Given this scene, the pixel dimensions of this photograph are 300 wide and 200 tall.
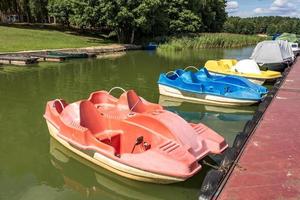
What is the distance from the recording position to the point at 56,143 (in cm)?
966

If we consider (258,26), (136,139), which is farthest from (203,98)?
(258,26)

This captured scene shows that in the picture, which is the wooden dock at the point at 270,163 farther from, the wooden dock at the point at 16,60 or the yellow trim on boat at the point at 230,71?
the wooden dock at the point at 16,60

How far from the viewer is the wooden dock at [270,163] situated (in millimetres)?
5422

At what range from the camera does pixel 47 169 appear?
27.4 ft

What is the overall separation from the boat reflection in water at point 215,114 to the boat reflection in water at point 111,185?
3987 mm

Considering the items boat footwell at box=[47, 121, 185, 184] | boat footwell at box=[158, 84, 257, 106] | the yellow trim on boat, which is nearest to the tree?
the yellow trim on boat

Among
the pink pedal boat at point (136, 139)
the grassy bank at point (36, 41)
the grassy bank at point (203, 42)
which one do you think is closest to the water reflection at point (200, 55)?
the grassy bank at point (203, 42)

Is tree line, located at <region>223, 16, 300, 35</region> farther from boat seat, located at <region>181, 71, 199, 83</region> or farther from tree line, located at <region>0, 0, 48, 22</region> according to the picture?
boat seat, located at <region>181, 71, 199, 83</region>

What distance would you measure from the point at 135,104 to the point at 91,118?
1.14m

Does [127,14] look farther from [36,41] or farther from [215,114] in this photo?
[215,114]

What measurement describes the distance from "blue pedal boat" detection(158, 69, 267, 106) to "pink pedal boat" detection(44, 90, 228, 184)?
5.36m

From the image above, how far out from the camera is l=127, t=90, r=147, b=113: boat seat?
30.7ft

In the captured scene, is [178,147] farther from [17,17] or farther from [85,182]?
[17,17]

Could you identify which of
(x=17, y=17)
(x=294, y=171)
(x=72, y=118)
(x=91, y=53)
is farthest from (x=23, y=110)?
(x=17, y=17)
